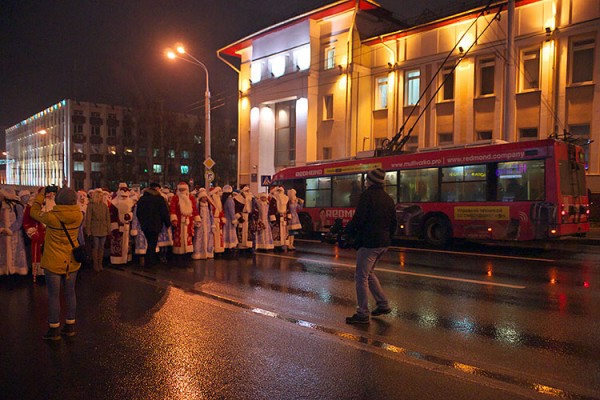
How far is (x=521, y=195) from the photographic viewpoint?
42.7ft

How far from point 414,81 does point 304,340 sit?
22910mm

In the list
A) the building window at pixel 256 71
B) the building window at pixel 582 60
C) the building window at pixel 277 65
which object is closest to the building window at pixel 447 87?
the building window at pixel 582 60

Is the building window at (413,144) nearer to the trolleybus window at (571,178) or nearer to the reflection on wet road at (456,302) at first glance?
the trolleybus window at (571,178)

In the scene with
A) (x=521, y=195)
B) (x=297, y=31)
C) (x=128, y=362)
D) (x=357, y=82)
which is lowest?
(x=128, y=362)

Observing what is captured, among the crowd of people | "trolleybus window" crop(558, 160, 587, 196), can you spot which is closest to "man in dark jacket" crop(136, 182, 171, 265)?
the crowd of people

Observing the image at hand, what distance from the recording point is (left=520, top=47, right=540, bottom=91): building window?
21.4 metres

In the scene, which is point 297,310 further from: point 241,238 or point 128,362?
point 241,238

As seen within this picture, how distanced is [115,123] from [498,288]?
262 feet

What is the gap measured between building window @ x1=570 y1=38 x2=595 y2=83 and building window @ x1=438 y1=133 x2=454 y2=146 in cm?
596

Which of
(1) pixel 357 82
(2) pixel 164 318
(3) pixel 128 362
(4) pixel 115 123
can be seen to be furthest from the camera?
(4) pixel 115 123

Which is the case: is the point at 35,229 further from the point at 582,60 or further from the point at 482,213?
the point at 582,60

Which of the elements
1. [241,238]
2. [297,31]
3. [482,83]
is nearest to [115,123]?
[297,31]

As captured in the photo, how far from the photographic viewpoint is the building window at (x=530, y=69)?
842 inches

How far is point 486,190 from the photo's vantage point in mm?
13750
